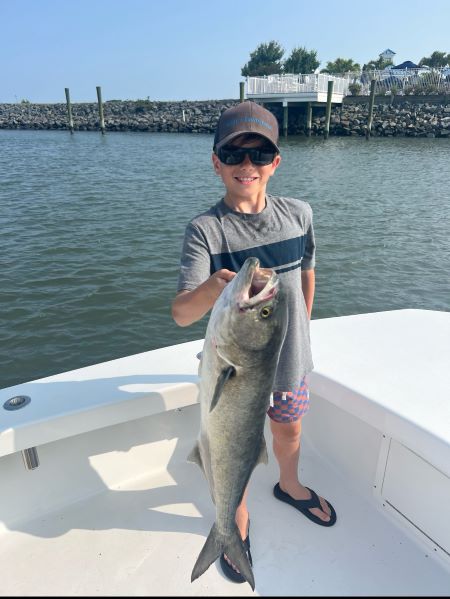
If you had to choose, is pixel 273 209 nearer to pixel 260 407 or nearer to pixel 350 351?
pixel 260 407

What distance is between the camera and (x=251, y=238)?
2.31 m

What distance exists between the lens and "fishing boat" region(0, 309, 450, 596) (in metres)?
2.56

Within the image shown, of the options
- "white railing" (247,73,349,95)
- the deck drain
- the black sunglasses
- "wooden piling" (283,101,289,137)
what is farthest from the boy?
"wooden piling" (283,101,289,137)

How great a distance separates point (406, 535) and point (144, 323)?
6.46 meters

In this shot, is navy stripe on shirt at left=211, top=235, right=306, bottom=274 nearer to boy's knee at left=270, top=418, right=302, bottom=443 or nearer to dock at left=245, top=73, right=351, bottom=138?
boy's knee at left=270, top=418, right=302, bottom=443

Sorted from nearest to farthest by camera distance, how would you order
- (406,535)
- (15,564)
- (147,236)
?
1. (15,564)
2. (406,535)
3. (147,236)

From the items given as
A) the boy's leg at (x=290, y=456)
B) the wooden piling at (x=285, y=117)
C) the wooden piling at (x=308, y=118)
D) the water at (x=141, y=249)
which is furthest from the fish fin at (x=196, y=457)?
the wooden piling at (x=308, y=118)

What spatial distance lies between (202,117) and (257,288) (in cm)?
5799

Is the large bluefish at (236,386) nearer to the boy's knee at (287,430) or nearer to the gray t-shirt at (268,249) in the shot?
the gray t-shirt at (268,249)

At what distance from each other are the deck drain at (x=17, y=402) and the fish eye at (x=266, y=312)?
5.77 feet

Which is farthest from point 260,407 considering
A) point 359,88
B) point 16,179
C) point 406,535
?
point 359,88

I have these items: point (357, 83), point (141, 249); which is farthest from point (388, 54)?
point (141, 249)

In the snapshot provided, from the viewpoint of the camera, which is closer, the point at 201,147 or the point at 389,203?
the point at 389,203

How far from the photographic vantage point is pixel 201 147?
121ft
